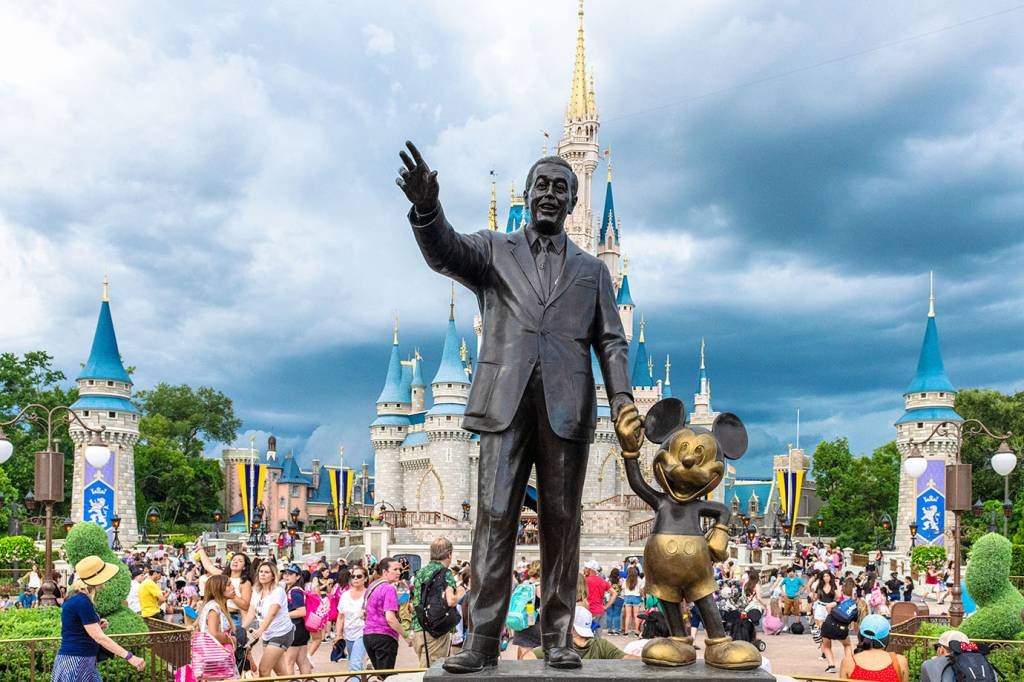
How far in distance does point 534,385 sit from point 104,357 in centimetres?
4649

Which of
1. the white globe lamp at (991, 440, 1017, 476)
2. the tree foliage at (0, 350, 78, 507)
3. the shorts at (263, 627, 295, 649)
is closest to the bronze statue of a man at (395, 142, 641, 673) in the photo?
the shorts at (263, 627, 295, 649)

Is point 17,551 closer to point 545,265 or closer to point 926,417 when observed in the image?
point 545,265

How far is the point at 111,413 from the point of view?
45.2 m

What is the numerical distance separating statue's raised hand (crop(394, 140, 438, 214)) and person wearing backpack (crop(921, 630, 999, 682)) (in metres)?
4.26

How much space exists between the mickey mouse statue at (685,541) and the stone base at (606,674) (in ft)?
0.19

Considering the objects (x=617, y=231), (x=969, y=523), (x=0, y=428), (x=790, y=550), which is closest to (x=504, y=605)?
(x=0, y=428)

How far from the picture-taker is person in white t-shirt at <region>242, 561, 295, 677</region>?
7.69 meters

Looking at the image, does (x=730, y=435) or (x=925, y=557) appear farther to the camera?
(x=925, y=557)

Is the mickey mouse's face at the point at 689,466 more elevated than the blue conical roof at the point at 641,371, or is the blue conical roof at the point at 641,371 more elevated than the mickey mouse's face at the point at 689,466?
the blue conical roof at the point at 641,371

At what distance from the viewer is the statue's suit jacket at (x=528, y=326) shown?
431 centimetres

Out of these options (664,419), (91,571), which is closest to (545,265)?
(664,419)

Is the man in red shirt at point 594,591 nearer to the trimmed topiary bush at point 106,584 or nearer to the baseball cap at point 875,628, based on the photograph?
the baseball cap at point 875,628

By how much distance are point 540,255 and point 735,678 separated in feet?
6.94

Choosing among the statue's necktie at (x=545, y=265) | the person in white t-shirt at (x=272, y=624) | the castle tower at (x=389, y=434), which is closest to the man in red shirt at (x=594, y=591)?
the person in white t-shirt at (x=272, y=624)
